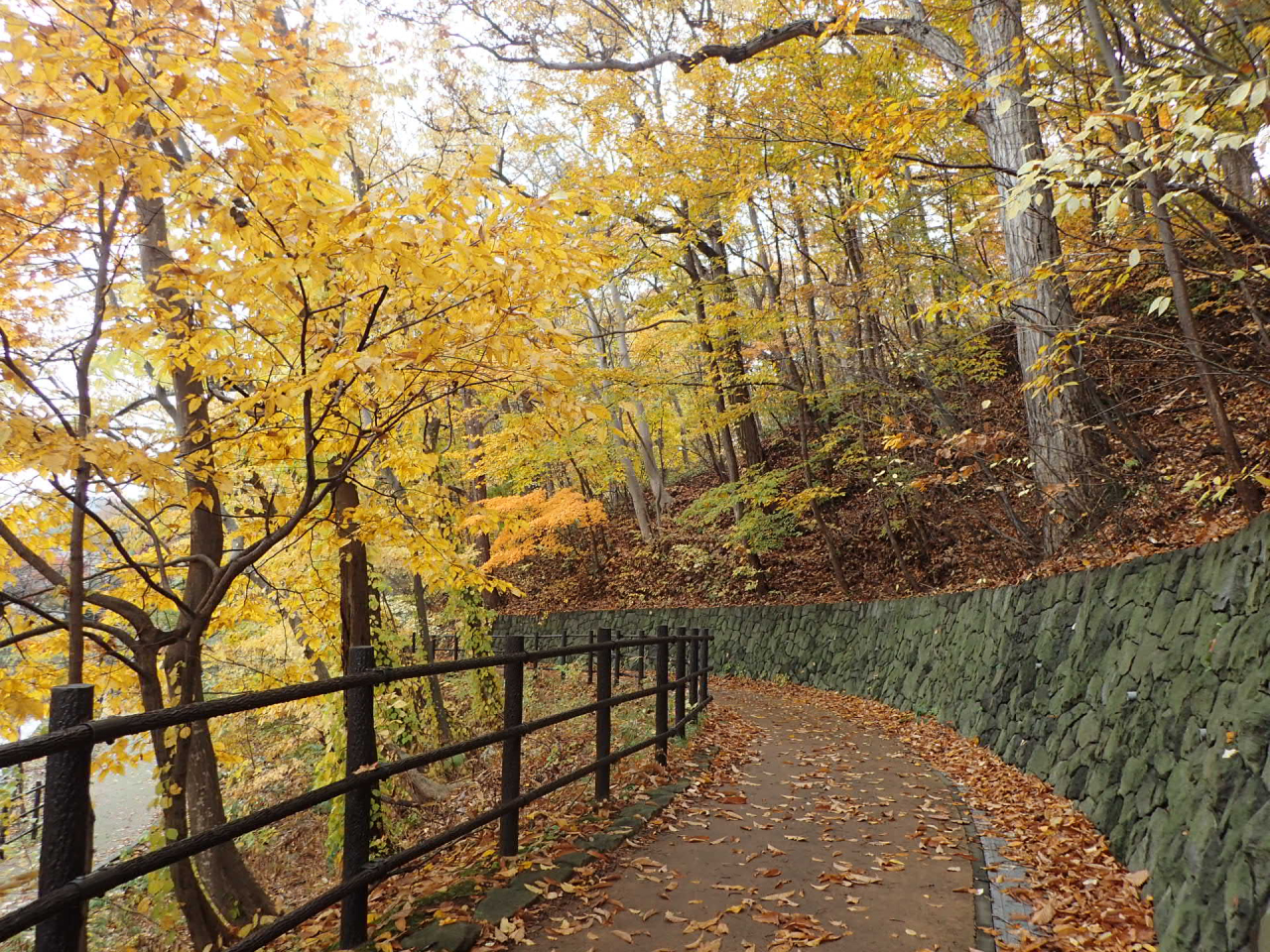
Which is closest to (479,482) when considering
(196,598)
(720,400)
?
(720,400)

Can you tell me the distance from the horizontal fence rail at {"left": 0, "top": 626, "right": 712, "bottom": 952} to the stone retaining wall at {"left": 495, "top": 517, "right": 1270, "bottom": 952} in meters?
3.24

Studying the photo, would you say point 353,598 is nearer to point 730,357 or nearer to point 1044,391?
point 1044,391

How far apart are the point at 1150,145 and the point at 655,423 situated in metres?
19.1

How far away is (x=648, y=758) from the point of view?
696cm

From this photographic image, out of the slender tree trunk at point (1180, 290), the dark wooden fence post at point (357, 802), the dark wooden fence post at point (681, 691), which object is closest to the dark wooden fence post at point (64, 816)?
the dark wooden fence post at point (357, 802)

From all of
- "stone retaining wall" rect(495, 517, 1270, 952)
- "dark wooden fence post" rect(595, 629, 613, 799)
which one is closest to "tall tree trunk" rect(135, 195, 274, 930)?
"dark wooden fence post" rect(595, 629, 613, 799)

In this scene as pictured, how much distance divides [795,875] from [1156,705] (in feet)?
8.03

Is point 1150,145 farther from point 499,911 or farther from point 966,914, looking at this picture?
point 499,911

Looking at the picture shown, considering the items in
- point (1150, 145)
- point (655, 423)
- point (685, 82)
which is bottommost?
point (1150, 145)

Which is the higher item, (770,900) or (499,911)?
(499,911)

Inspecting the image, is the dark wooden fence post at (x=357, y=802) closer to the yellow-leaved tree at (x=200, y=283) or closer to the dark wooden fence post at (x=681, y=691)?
the yellow-leaved tree at (x=200, y=283)

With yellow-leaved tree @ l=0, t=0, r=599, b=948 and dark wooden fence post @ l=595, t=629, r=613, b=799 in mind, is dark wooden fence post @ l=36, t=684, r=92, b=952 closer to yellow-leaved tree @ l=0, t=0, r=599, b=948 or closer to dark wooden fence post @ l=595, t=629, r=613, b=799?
yellow-leaved tree @ l=0, t=0, r=599, b=948

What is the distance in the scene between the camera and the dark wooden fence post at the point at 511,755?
419 cm

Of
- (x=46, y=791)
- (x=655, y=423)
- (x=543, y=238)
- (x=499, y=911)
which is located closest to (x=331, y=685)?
(x=46, y=791)
